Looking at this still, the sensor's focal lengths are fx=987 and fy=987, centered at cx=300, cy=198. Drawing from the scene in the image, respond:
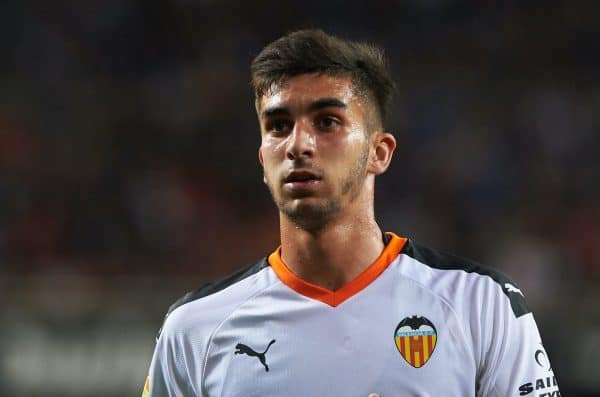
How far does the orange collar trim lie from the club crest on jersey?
19 centimetres

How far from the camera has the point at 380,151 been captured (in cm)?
325

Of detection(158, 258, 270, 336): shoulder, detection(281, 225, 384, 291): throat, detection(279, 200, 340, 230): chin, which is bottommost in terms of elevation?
detection(158, 258, 270, 336): shoulder

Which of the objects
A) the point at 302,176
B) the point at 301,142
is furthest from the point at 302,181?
the point at 301,142

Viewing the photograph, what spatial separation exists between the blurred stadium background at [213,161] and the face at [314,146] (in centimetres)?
475

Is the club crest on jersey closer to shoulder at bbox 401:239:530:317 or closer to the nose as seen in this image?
shoulder at bbox 401:239:530:317

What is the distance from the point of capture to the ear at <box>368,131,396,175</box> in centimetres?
321

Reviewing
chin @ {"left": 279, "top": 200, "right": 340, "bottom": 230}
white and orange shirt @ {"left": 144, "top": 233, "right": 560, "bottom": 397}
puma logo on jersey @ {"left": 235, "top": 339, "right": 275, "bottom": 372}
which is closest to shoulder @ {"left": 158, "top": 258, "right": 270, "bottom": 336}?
white and orange shirt @ {"left": 144, "top": 233, "right": 560, "bottom": 397}

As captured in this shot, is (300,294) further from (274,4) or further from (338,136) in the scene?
(274,4)

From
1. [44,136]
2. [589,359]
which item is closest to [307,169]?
[589,359]

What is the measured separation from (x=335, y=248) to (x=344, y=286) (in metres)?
0.13

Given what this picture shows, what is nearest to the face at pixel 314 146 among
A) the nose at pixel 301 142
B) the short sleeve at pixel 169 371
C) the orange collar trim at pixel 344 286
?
the nose at pixel 301 142

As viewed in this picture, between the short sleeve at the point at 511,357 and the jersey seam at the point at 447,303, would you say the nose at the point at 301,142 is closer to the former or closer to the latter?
the jersey seam at the point at 447,303

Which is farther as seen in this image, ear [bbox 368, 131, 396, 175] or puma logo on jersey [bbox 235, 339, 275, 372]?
ear [bbox 368, 131, 396, 175]

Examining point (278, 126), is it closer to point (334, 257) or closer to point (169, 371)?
point (334, 257)
